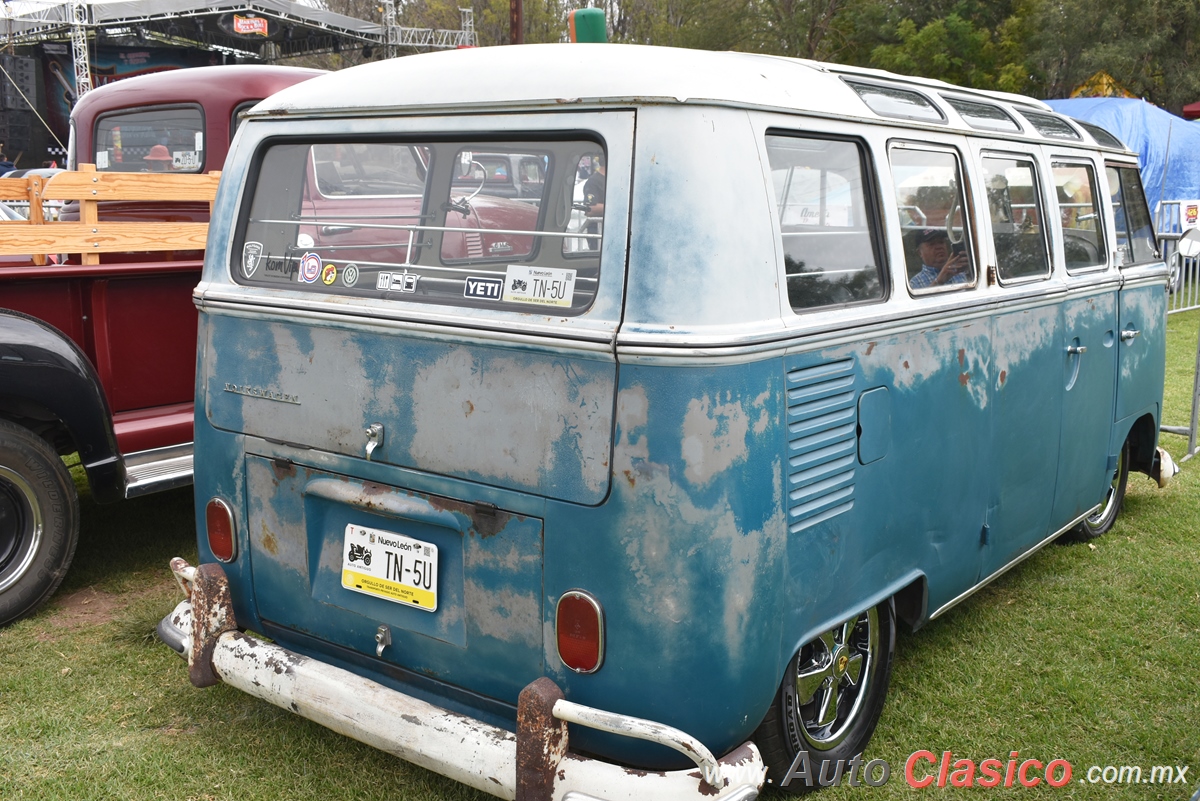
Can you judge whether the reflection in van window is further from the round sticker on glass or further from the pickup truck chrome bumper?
the pickup truck chrome bumper

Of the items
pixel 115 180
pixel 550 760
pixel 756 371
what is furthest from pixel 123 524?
pixel 756 371

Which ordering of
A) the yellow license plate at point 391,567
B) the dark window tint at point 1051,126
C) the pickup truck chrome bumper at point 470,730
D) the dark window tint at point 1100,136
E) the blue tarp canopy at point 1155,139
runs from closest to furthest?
the pickup truck chrome bumper at point 470,730
the yellow license plate at point 391,567
the dark window tint at point 1051,126
the dark window tint at point 1100,136
the blue tarp canopy at point 1155,139

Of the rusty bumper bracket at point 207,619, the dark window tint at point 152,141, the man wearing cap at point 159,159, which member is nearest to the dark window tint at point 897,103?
the rusty bumper bracket at point 207,619

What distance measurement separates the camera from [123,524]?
17.2 ft

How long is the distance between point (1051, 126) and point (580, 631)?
3.26 meters

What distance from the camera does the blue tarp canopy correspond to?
1619cm

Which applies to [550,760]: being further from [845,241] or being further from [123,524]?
[123,524]

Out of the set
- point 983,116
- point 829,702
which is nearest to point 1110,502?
point 983,116

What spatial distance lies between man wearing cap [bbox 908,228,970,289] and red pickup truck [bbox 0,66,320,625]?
3.05 meters

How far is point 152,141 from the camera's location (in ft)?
20.9

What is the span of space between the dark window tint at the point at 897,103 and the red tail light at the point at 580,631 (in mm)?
1681

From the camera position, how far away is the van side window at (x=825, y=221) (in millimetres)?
2547

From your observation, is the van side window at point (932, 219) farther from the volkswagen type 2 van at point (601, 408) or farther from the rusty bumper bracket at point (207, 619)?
the rusty bumper bracket at point (207, 619)

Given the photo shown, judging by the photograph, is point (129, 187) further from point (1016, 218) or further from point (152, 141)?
point (1016, 218)
